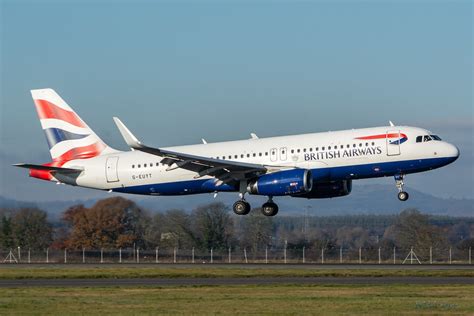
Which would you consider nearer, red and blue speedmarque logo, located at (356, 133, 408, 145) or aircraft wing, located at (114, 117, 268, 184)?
aircraft wing, located at (114, 117, 268, 184)

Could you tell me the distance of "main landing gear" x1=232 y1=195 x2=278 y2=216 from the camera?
6350 cm

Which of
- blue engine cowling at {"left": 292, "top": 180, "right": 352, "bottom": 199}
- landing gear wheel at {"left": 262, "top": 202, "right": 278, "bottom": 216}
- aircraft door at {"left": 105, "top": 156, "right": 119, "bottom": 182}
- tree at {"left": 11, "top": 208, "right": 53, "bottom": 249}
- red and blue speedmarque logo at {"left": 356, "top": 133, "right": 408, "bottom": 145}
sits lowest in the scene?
tree at {"left": 11, "top": 208, "right": 53, "bottom": 249}

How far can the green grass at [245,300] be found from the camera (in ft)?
114

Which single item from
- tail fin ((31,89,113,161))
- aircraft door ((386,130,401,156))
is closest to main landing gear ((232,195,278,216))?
aircraft door ((386,130,401,156))

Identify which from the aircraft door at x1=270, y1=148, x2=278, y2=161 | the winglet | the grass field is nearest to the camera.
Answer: the grass field

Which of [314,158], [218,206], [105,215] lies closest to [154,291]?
[314,158]

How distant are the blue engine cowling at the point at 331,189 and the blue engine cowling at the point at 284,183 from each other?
12.1ft

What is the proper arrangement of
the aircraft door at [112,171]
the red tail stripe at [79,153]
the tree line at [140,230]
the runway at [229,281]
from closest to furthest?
the runway at [229,281], the aircraft door at [112,171], the red tail stripe at [79,153], the tree line at [140,230]

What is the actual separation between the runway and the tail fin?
19.0m

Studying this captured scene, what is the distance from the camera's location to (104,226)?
96250 mm

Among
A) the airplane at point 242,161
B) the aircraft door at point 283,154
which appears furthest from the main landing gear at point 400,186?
the aircraft door at point 283,154

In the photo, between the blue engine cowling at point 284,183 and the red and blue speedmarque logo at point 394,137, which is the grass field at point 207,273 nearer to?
the blue engine cowling at point 284,183

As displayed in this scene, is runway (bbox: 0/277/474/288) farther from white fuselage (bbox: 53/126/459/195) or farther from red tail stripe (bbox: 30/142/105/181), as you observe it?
red tail stripe (bbox: 30/142/105/181)

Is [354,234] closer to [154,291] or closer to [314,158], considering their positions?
[314,158]
